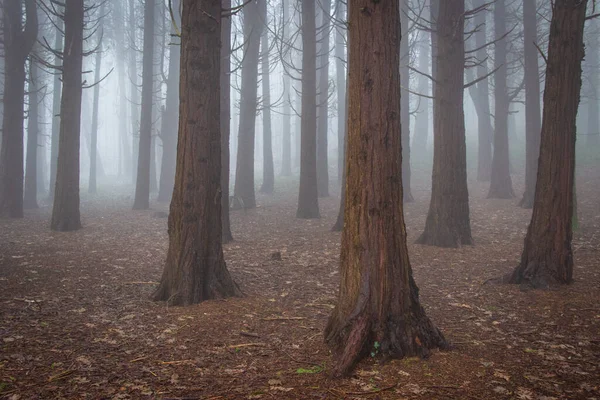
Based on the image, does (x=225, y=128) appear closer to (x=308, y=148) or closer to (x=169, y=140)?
(x=308, y=148)

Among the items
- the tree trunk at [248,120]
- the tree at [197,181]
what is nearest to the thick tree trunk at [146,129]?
the tree trunk at [248,120]

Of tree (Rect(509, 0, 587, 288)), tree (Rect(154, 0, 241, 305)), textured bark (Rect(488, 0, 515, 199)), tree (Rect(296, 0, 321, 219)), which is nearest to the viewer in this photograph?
tree (Rect(154, 0, 241, 305))

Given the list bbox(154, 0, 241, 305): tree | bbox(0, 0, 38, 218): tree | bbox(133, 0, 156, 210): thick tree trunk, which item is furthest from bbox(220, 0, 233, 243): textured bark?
bbox(133, 0, 156, 210): thick tree trunk

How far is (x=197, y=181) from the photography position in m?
5.74

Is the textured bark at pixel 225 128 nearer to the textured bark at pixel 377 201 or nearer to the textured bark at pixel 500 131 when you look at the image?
the textured bark at pixel 377 201

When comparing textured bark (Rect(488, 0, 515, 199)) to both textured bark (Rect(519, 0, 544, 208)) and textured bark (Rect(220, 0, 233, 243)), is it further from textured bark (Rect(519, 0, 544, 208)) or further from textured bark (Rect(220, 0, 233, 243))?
textured bark (Rect(220, 0, 233, 243))

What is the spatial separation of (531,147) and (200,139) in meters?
12.9

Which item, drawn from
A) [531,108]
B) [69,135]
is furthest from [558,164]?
[69,135]

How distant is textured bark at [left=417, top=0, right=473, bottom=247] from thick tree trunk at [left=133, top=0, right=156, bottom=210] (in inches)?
451

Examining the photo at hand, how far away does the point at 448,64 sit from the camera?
9.34m

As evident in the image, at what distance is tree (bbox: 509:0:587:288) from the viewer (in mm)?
6211

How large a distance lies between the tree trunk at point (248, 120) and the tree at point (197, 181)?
32.2 ft

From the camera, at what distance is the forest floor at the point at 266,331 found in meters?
3.43

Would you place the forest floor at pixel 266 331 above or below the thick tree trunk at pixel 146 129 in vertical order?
below
